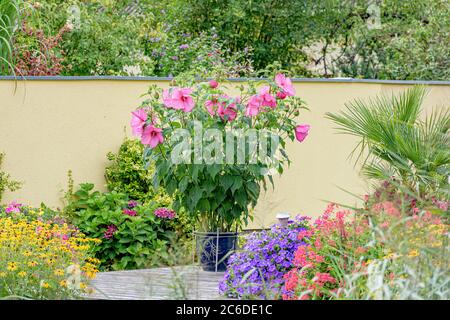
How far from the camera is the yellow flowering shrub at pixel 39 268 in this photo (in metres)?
5.84

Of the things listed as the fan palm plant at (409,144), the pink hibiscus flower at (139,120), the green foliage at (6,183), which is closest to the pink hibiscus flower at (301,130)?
the fan palm plant at (409,144)

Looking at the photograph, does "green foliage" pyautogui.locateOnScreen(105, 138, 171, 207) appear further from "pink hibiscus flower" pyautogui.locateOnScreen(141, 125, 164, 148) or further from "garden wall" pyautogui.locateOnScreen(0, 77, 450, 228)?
"pink hibiscus flower" pyautogui.locateOnScreen(141, 125, 164, 148)

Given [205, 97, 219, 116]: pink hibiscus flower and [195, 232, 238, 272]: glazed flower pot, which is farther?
[195, 232, 238, 272]: glazed flower pot

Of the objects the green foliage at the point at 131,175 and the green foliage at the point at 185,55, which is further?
the green foliage at the point at 185,55

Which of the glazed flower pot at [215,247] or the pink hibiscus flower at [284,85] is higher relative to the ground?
the pink hibiscus flower at [284,85]

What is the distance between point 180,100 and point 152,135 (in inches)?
13.7

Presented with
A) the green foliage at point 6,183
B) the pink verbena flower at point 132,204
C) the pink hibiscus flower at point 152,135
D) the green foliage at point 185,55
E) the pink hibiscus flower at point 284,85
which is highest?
the green foliage at point 185,55

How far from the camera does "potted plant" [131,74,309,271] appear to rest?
7.60m

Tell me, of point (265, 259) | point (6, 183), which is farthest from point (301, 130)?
point (6, 183)

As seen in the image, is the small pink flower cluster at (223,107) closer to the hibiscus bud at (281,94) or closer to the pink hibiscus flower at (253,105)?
the pink hibiscus flower at (253,105)

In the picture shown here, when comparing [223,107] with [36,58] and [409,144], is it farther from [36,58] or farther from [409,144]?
[36,58]

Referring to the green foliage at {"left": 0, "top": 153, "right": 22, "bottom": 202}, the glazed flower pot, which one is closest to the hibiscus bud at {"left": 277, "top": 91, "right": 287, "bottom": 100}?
the glazed flower pot

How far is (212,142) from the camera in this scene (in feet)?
25.1
